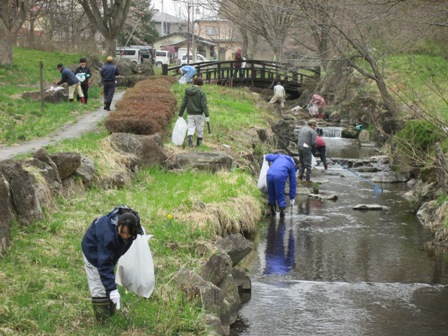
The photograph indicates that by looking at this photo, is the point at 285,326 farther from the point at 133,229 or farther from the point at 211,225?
the point at 133,229

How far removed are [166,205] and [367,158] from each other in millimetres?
14017

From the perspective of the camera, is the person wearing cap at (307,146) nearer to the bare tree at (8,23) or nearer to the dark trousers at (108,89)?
the dark trousers at (108,89)

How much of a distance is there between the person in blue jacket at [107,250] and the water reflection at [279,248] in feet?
16.4

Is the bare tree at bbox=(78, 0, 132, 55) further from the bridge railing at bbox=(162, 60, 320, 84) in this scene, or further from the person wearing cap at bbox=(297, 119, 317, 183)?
the person wearing cap at bbox=(297, 119, 317, 183)

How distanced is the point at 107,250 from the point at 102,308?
646mm

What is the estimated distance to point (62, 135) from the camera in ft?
52.4

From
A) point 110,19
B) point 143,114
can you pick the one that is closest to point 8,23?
point 110,19

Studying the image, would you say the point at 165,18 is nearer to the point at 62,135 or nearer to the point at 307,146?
the point at 307,146

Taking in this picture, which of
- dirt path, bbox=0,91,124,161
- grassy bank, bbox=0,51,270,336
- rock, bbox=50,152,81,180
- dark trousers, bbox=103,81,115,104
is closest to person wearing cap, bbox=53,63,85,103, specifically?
dirt path, bbox=0,91,124,161

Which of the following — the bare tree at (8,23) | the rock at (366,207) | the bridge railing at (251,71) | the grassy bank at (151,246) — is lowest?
the rock at (366,207)

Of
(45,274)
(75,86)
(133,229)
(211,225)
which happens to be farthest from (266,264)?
(75,86)

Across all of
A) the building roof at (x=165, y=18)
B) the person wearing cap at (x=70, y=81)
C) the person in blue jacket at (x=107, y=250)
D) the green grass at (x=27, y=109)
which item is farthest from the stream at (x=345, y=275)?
the building roof at (x=165, y=18)

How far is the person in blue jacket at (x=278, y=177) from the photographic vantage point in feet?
47.0

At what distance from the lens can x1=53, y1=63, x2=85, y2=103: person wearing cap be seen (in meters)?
20.9
